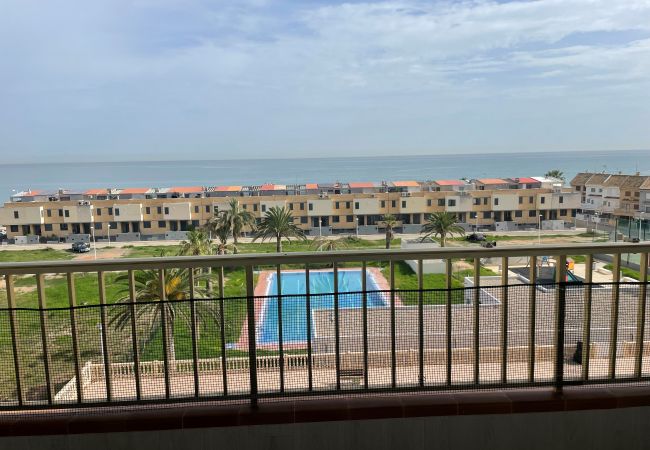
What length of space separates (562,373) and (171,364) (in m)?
1.64

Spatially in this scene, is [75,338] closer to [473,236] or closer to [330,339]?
[330,339]

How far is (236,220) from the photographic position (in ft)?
65.7

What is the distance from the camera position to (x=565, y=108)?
3719 cm

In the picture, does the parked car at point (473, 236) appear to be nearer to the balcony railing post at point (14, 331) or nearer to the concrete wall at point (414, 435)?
the concrete wall at point (414, 435)

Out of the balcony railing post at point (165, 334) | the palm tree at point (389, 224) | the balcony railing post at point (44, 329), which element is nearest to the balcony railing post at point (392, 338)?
the balcony railing post at point (165, 334)

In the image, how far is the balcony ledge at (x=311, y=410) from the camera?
183cm

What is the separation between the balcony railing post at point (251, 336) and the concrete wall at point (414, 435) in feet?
0.48

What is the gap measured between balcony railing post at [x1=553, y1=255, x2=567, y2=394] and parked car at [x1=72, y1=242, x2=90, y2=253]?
18.0 meters

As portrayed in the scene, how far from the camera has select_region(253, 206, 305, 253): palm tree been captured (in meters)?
19.0

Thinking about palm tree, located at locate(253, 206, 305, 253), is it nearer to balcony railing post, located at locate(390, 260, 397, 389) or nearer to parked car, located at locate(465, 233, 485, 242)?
parked car, located at locate(465, 233, 485, 242)

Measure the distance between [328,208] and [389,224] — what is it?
148 inches

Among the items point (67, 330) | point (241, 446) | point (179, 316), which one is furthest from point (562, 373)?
point (67, 330)

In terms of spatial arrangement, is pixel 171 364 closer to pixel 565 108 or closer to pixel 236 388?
pixel 236 388

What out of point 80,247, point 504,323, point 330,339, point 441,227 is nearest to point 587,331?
point 504,323
